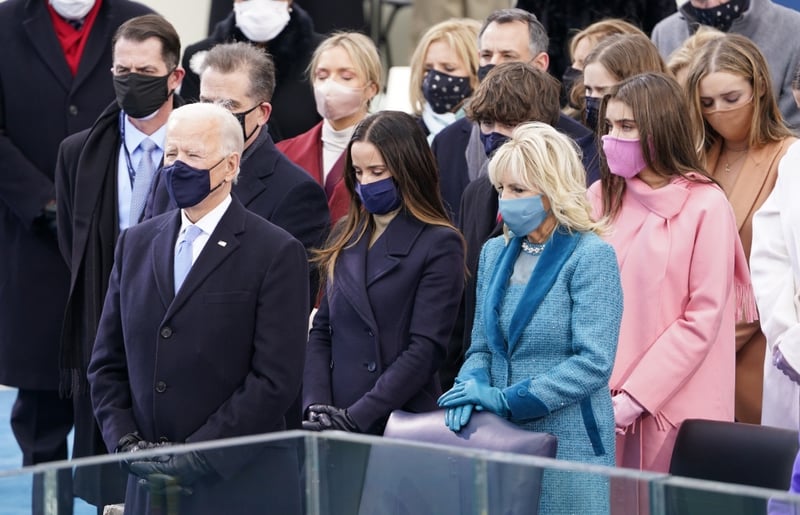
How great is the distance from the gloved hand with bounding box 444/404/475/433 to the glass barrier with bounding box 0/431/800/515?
1.47ft

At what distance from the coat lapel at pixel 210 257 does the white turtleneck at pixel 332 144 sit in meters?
1.60

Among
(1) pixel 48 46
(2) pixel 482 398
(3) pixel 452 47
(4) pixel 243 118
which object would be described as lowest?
(2) pixel 482 398

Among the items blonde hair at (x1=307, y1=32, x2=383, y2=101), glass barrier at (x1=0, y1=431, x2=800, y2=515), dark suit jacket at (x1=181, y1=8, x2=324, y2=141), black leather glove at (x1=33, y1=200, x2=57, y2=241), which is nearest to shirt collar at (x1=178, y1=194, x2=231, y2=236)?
glass barrier at (x1=0, y1=431, x2=800, y2=515)

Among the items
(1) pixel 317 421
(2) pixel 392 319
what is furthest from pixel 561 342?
(1) pixel 317 421

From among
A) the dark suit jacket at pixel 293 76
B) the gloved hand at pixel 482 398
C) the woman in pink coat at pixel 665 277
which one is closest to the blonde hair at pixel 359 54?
the dark suit jacket at pixel 293 76

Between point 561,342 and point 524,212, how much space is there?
346mm

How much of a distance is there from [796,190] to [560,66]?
2.99m

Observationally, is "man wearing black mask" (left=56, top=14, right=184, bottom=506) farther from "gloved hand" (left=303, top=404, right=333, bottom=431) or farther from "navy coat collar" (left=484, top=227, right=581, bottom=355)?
"navy coat collar" (left=484, top=227, right=581, bottom=355)

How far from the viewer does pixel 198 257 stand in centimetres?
394

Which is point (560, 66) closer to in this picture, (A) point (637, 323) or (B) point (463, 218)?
(B) point (463, 218)

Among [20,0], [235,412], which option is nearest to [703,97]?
[235,412]

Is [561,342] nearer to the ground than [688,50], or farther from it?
nearer to the ground

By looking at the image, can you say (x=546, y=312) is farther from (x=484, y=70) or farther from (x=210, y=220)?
(x=484, y=70)

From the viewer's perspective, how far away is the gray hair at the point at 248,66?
16.6ft
